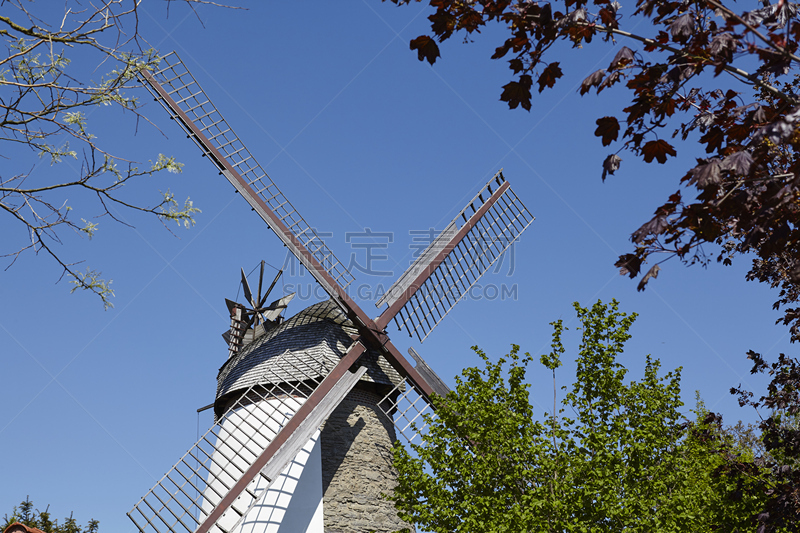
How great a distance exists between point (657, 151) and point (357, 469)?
901cm

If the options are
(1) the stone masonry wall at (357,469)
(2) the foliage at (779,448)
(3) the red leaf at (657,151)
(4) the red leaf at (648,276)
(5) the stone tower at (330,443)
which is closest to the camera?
(4) the red leaf at (648,276)

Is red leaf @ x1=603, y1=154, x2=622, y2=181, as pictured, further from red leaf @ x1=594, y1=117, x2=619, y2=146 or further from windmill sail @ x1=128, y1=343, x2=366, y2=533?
windmill sail @ x1=128, y1=343, x2=366, y2=533

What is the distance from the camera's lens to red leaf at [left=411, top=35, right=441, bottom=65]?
14.4ft

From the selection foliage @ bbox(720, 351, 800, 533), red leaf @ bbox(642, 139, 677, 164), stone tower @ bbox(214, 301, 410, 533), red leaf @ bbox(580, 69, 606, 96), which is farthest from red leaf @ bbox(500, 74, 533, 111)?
stone tower @ bbox(214, 301, 410, 533)

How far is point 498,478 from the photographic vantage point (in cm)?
949

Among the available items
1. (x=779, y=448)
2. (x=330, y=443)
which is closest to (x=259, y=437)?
(x=330, y=443)

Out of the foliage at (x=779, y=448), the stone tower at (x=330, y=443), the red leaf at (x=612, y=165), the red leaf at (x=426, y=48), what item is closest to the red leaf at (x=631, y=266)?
the red leaf at (x=612, y=165)

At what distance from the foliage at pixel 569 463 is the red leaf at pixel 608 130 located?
5.46 metres

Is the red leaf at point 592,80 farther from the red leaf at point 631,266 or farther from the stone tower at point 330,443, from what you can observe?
the stone tower at point 330,443

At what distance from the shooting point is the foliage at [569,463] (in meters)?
8.31

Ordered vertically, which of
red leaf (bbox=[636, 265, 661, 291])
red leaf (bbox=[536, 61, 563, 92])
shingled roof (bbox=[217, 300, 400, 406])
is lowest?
red leaf (bbox=[636, 265, 661, 291])

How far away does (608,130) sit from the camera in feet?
14.1

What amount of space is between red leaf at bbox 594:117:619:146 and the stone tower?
340 inches

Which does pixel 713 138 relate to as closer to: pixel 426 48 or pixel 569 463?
pixel 426 48
